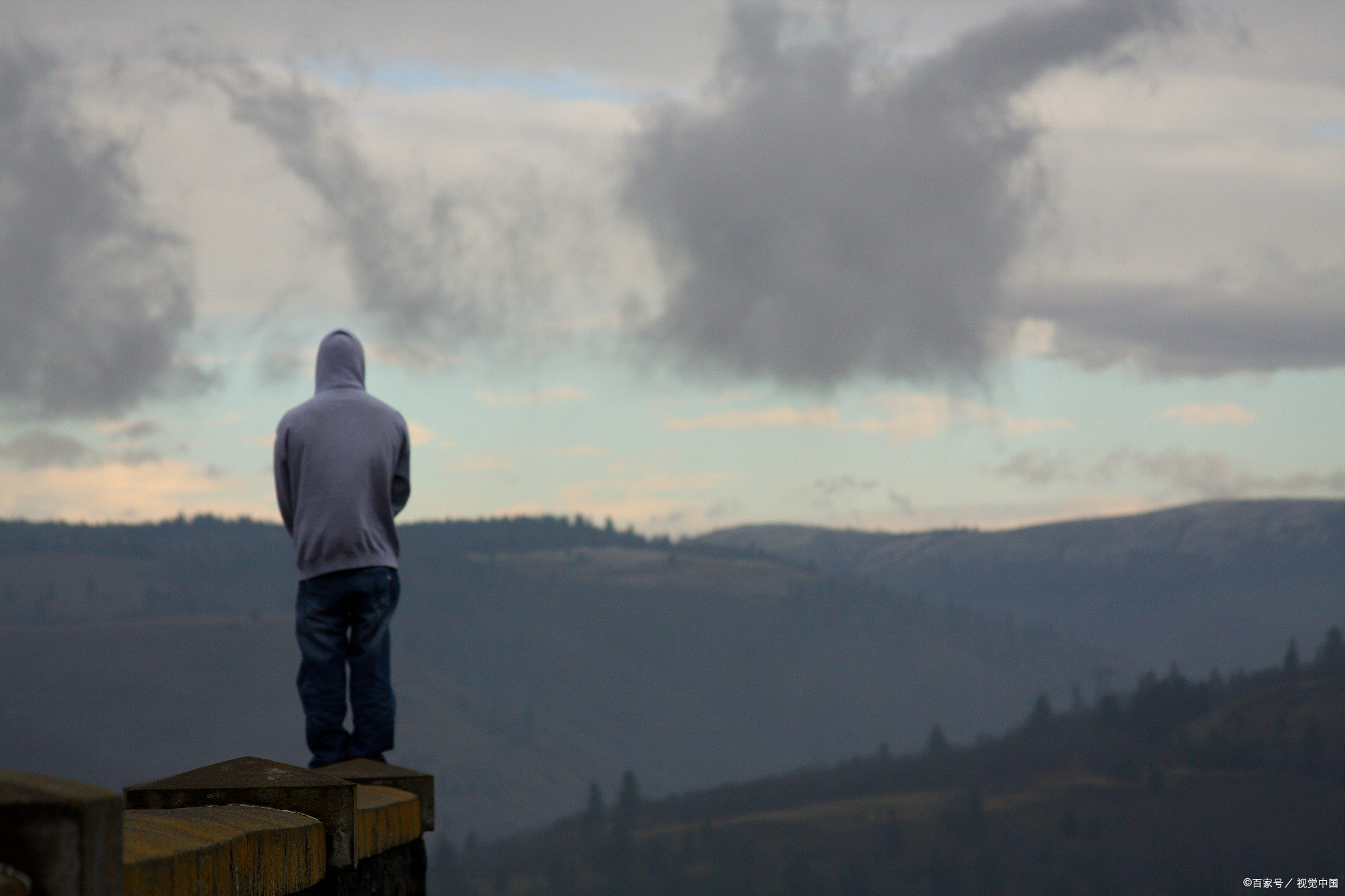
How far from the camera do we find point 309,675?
28.6 ft

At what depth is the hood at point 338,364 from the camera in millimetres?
9156

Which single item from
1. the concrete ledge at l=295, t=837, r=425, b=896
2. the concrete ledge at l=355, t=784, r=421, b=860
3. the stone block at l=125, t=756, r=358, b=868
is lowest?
the concrete ledge at l=295, t=837, r=425, b=896

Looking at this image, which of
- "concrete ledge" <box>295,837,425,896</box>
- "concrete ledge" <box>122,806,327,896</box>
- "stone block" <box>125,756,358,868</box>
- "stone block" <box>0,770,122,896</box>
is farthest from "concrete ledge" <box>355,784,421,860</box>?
"stone block" <box>0,770,122,896</box>

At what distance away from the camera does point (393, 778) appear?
26.0 feet

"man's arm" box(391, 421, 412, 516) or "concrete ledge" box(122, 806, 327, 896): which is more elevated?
"man's arm" box(391, 421, 412, 516)

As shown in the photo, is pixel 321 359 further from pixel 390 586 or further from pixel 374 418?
pixel 390 586

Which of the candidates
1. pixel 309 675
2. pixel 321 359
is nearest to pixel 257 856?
pixel 309 675

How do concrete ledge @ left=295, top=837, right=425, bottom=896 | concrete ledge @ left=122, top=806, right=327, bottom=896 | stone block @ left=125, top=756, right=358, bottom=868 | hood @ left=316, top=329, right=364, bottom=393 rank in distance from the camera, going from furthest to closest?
hood @ left=316, top=329, right=364, bottom=393 → concrete ledge @ left=295, top=837, right=425, bottom=896 → stone block @ left=125, top=756, right=358, bottom=868 → concrete ledge @ left=122, top=806, right=327, bottom=896

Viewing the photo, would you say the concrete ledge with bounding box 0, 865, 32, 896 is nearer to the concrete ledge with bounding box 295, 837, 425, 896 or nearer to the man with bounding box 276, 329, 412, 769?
the concrete ledge with bounding box 295, 837, 425, 896

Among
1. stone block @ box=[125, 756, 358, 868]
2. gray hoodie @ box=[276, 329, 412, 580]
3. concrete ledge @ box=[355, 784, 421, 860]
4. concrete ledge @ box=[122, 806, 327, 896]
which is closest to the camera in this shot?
concrete ledge @ box=[122, 806, 327, 896]

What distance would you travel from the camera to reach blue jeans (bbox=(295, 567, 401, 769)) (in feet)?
28.3

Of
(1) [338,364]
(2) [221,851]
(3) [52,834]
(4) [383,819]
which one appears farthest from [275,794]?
(1) [338,364]

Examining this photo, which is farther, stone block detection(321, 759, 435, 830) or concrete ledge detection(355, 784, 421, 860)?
stone block detection(321, 759, 435, 830)

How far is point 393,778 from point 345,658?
1132 millimetres
